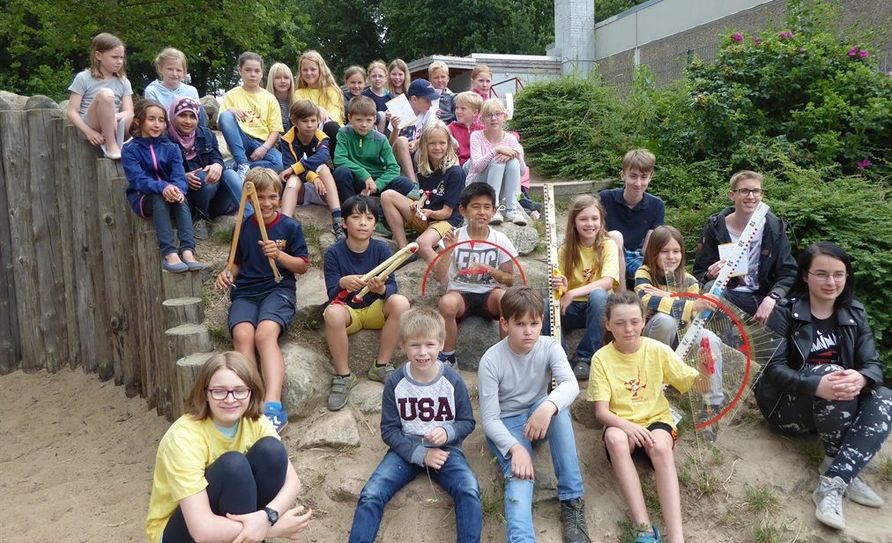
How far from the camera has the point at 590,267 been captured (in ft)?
13.3

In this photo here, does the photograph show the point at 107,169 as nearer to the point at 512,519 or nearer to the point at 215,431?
the point at 215,431

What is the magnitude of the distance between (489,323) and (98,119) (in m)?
2.98

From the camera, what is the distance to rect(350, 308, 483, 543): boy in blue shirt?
3074 millimetres

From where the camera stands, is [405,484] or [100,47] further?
[100,47]

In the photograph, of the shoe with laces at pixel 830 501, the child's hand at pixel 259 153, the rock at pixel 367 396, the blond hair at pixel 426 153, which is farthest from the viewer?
the child's hand at pixel 259 153

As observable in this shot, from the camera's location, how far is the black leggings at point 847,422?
3.27m

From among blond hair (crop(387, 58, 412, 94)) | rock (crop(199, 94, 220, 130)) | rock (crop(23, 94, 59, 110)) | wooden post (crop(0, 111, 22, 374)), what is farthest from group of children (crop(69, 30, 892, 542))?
rock (crop(199, 94, 220, 130))

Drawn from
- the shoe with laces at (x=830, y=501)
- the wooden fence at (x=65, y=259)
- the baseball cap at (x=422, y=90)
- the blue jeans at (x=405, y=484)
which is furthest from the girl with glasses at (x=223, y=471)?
the baseball cap at (x=422, y=90)

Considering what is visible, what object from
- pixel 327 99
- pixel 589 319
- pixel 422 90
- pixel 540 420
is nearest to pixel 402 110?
pixel 422 90

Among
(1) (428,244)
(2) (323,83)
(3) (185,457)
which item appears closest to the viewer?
(3) (185,457)

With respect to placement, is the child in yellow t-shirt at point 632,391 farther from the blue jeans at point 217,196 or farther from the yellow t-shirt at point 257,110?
the yellow t-shirt at point 257,110

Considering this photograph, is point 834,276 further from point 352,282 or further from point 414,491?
point 352,282

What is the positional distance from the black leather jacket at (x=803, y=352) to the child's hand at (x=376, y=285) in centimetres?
211

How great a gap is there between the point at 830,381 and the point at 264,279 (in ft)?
9.99
